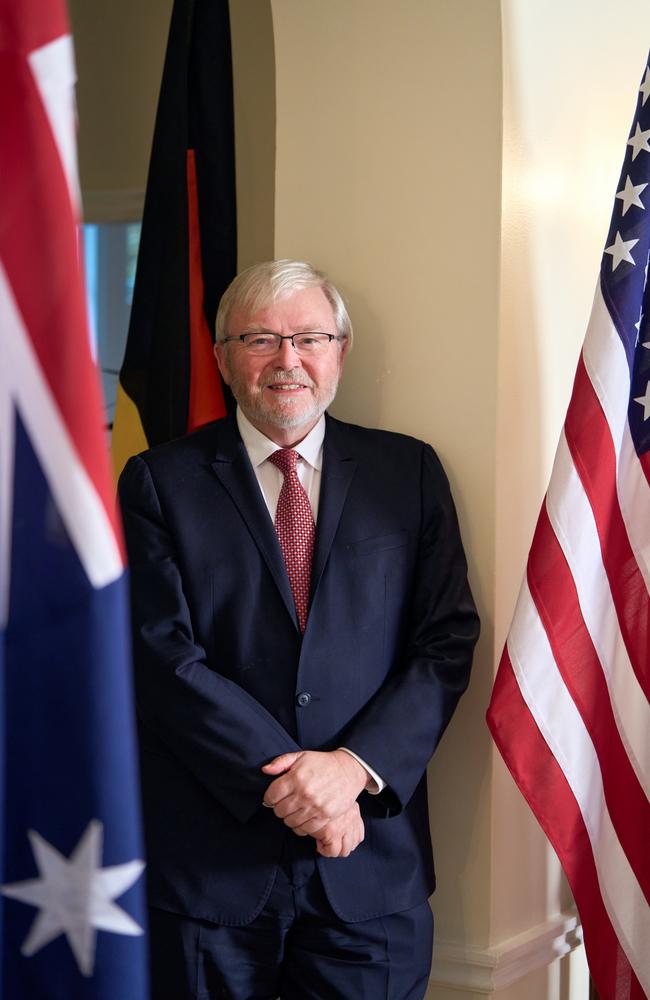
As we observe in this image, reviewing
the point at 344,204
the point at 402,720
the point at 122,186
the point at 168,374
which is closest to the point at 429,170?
the point at 344,204

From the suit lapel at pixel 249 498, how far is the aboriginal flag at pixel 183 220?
57 cm

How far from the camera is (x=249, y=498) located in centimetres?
237

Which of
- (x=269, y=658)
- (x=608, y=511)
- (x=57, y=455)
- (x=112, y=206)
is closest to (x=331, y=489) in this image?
(x=269, y=658)

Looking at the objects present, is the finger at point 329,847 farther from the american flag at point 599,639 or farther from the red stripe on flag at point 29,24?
the red stripe on flag at point 29,24

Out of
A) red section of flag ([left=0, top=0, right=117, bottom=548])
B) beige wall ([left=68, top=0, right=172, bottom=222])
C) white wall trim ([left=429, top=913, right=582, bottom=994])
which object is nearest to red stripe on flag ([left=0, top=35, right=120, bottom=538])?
red section of flag ([left=0, top=0, right=117, bottom=548])

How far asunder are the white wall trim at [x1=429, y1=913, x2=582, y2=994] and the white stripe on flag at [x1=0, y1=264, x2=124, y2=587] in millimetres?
1871

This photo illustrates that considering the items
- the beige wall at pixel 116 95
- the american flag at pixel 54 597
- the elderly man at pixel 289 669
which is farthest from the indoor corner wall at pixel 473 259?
the american flag at pixel 54 597

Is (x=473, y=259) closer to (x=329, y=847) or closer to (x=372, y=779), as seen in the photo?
(x=372, y=779)

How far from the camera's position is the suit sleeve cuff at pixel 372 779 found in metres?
2.20

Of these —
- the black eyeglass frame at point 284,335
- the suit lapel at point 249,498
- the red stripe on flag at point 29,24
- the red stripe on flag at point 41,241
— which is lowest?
the suit lapel at point 249,498

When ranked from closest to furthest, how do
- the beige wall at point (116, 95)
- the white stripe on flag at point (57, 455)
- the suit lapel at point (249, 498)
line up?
the white stripe on flag at point (57, 455), the suit lapel at point (249, 498), the beige wall at point (116, 95)

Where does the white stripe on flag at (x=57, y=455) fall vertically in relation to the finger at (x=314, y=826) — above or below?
above

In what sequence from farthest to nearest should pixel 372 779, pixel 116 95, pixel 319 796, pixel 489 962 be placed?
pixel 116 95
pixel 489 962
pixel 372 779
pixel 319 796

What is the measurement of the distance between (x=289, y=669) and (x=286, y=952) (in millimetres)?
514
